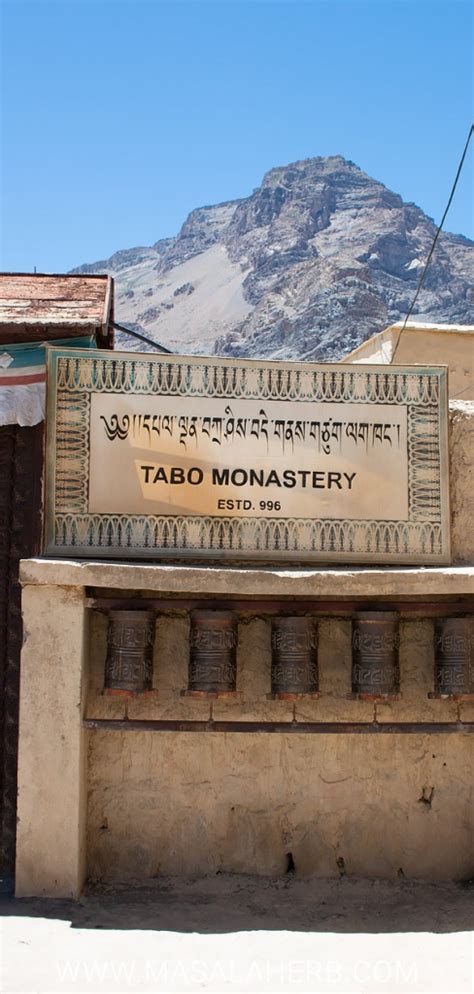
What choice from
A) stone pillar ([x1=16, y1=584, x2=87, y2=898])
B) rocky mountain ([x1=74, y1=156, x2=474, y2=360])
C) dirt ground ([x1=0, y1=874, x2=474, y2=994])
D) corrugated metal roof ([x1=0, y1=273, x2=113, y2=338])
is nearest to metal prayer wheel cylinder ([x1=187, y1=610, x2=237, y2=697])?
stone pillar ([x1=16, y1=584, x2=87, y2=898])

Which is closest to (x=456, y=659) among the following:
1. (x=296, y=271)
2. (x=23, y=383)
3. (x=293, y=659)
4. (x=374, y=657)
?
(x=374, y=657)

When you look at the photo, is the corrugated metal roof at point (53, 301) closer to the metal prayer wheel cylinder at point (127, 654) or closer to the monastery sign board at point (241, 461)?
the monastery sign board at point (241, 461)

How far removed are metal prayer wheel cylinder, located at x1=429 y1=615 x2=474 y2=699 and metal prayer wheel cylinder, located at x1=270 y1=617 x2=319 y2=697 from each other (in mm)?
688

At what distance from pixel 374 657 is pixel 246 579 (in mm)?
827

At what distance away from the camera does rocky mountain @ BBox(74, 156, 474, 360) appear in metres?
77.3

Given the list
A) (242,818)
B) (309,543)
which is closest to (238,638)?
(309,543)

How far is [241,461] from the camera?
17.7 feet

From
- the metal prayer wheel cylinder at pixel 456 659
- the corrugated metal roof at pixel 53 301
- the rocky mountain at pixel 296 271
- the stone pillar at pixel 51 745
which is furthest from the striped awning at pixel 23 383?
the rocky mountain at pixel 296 271

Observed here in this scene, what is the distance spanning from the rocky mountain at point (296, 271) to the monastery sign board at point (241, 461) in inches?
2304

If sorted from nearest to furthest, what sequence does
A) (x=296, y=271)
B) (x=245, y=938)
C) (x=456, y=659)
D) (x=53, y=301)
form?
(x=245, y=938), (x=456, y=659), (x=53, y=301), (x=296, y=271)

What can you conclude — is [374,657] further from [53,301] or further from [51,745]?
[53,301]

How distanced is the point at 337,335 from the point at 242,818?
68506mm

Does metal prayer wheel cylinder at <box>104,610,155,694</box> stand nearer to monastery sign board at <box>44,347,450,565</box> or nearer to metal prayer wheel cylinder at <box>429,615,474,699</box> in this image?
monastery sign board at <box>44,347,450,565</box>

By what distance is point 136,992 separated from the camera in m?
3.87
